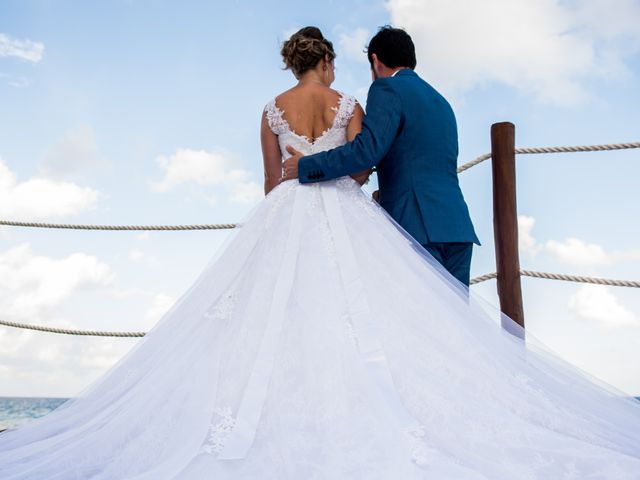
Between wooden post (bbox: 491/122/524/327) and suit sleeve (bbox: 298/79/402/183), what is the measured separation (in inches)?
34.5

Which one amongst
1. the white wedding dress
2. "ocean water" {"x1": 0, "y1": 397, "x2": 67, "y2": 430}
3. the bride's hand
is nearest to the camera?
the white wedding dress

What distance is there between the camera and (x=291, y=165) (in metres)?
2.34

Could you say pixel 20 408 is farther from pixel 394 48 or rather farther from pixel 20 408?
pixel 394 48

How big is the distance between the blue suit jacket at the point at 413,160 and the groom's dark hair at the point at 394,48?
0.38 feet

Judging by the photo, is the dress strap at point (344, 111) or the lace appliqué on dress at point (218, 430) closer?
the lace appliqué on dress at point (218, 430)

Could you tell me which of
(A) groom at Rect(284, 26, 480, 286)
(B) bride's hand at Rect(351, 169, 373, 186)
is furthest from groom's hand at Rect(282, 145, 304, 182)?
(B) bride's hand at Rect(351, 169, 373, 186)

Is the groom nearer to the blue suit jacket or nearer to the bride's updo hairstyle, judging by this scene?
the blue suit jacket

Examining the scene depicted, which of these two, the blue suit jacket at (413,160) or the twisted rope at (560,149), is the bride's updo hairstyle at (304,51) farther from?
the twisted rope at (560,149)

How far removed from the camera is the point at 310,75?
2.54 meters

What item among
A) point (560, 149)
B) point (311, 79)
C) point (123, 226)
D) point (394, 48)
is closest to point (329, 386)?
point (311, 79)

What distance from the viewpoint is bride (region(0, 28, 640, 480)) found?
5.60ft

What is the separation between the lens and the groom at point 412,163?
2.27 m

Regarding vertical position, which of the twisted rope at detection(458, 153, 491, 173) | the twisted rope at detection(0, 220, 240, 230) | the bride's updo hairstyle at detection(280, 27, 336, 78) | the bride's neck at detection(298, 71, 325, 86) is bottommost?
the twisted rope at detection(0, 220, 240, 230)

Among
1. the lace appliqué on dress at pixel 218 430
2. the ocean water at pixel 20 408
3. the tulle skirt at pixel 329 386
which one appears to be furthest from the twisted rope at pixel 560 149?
the ocean water at pixel 20 408
